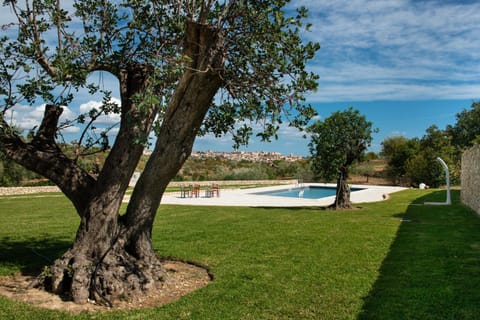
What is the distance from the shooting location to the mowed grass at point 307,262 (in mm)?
4191

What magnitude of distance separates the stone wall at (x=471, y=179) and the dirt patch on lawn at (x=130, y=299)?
10128 millimetres

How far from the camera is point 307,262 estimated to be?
20.6 feet

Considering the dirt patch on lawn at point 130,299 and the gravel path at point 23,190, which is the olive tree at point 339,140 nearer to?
the dirt patch on lawn at point 130,299

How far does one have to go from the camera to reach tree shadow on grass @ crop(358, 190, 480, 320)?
415 centimetres

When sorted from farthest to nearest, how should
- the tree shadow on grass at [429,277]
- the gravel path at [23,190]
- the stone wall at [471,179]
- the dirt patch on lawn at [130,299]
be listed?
the gravel path at [23,190], the stone wall at [471,179], the dirt patch on lawn at [130,299], the tree shadow on grass at [429,277]

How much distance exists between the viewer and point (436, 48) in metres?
16.0

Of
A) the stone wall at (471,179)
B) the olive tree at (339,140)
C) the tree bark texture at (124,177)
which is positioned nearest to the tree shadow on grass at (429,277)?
the tree bark texture at (124,177)

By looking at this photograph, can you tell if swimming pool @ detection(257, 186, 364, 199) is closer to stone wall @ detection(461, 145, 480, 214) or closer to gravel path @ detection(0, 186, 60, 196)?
stone wall @ detection(461, 145, 480, 214)

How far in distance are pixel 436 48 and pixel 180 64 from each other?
15268 millimetres

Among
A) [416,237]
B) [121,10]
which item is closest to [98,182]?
[121,10]

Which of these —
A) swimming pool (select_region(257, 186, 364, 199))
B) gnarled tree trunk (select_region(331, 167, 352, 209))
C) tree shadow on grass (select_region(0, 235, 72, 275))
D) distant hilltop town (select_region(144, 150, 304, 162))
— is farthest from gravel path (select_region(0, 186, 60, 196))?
gnarled tree trunk (select_region(331, 167, 352, 209))

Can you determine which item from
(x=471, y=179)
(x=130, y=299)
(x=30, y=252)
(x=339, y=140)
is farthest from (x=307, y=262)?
(x=471, y=179)

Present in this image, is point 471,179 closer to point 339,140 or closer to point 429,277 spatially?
point 339,140

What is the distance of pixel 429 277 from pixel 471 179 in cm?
974
